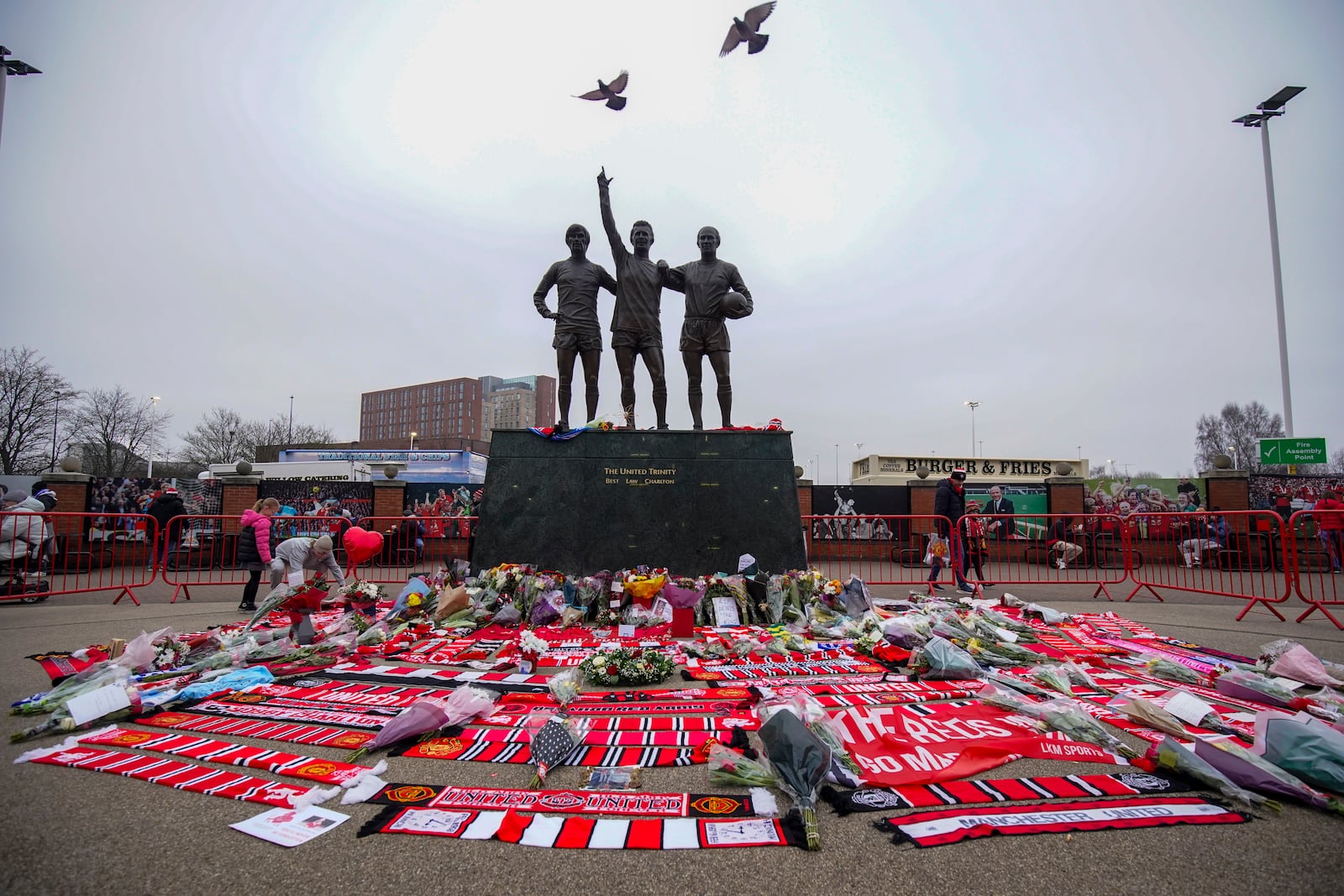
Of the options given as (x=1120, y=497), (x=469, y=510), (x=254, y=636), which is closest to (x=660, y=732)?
(x=254, y=636)

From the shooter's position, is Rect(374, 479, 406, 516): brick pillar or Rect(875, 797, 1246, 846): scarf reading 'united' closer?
Rect(875, 797, 1246, 846): scarf reading 'united'

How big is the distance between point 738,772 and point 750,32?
268 inches

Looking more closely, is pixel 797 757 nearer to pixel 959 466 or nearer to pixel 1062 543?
pixel 1062 543

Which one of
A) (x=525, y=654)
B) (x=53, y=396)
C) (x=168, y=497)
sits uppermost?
(x=53, y=396)

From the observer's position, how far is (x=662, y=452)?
6977mm

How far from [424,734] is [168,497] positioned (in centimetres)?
839

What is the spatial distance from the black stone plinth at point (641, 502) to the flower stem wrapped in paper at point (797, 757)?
4.18 m

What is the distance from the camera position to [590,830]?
1.95 meters

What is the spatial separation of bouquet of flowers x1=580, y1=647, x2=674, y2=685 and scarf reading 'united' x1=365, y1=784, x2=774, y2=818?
1.55 metres

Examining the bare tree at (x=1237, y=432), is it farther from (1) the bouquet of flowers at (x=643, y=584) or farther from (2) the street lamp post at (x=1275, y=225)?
(1) the bouquet of flowers at (x=643, y=584)

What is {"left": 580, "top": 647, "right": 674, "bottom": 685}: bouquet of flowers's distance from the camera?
12.5 feet

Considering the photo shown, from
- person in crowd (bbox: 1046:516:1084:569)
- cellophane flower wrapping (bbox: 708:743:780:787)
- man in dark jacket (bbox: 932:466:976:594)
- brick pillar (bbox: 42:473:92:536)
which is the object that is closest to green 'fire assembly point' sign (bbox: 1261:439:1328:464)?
person in crowd (bbox: 1046:516:1084:569)

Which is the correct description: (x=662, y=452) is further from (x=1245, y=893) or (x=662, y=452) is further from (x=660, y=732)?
(x=1245, y=893)

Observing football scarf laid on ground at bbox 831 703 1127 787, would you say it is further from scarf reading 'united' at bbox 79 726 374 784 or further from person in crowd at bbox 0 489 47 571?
person in crowd at bbox 0 489 47 571
